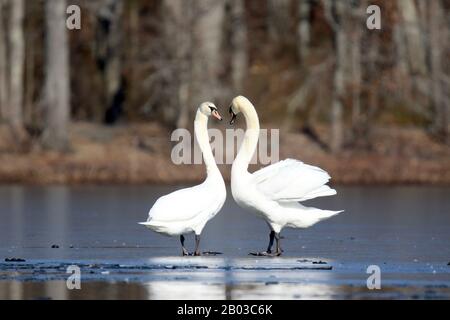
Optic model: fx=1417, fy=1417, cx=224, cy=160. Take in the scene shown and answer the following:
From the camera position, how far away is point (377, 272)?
13.6 metres

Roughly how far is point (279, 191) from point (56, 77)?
2113 cm

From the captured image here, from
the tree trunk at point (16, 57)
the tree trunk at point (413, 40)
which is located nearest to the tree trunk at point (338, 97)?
the tree trunk at point (413, 40)

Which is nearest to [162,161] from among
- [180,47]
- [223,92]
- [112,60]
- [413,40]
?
[223,92]

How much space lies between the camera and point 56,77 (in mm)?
35969

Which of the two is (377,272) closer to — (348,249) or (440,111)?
(348,249)

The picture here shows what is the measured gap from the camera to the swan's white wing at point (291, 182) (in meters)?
15.5

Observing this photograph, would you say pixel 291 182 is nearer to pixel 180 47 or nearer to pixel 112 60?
pixel 180 47

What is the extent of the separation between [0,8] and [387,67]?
11.3 m

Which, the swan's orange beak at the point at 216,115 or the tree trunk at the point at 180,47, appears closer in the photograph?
the swan's orange beak at the point at 216,115

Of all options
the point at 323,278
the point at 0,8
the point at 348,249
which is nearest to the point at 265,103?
the point at 0,8

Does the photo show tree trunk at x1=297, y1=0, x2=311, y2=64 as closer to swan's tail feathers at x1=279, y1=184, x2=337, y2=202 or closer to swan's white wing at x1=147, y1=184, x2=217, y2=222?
swan's tail feathers at x1=279, y1=184, x2=337, y2=202

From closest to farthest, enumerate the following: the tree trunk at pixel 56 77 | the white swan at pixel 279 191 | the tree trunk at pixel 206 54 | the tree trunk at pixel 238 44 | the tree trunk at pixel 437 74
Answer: the white swan at pixel 279 191, the tree trunk at pixel 56 77, the tree trunk at pixel 437 74, the tree trunk at pixel 206 54, the tree trunk at pixel 238 44

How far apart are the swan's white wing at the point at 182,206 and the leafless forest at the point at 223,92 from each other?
16909 millimetres

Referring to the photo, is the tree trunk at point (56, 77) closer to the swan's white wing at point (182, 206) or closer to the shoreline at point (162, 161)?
the shoreline at point (162, 161)
